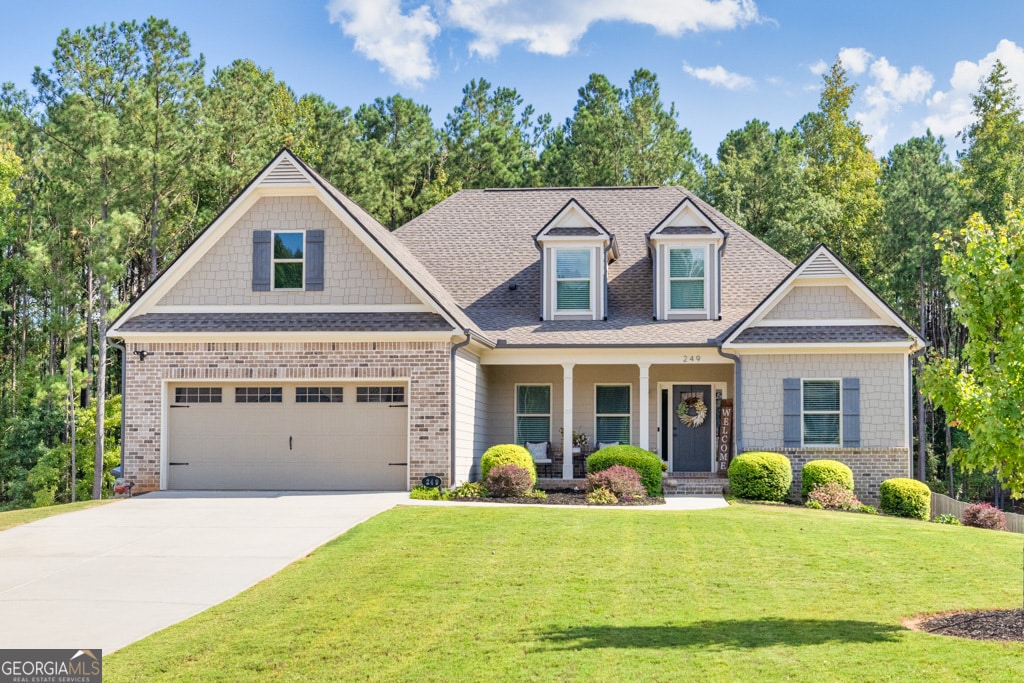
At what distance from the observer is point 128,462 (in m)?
20.2

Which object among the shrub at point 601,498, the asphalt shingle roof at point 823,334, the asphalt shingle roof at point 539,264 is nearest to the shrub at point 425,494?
the shrub at point 601,498

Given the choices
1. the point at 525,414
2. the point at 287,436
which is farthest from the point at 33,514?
the point at 525,414

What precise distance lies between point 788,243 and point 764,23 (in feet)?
49.2

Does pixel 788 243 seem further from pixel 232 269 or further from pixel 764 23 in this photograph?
pixel 232 269

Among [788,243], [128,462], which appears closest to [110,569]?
[128,462]

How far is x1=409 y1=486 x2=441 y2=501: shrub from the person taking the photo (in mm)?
18703

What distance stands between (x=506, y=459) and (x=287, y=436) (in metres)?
4.18

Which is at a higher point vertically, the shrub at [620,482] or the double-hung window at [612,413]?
the double-hung window at [612,413]

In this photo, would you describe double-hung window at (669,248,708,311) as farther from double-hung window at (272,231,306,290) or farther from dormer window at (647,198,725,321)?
double-hung window at (272,231,306,290)

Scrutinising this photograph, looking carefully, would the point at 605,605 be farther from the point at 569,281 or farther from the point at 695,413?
the point at 695,413

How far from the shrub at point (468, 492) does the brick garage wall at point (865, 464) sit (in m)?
5.99

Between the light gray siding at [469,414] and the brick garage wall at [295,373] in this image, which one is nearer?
the brick garage wall at [295,373]

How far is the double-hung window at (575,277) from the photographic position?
75.7ft

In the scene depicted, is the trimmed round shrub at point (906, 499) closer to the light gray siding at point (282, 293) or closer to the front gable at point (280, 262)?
the front gable at point (280, 262)
